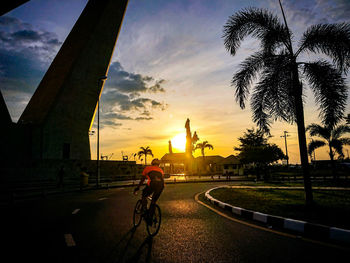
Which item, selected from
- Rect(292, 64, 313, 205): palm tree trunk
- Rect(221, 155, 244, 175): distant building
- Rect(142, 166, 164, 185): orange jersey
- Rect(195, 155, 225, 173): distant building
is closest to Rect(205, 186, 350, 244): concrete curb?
Rect(292, 64, 313, 205): palm tree trunk

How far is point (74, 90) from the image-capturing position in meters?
33.9

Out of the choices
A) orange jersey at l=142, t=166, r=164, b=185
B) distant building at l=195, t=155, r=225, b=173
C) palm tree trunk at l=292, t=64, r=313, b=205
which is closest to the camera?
orange jersey at l=142, t=166, r=164, b=185

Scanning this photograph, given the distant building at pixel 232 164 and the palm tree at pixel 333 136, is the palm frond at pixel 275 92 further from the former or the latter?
the distant building at pixel 232 164

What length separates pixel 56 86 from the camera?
33.1 meters

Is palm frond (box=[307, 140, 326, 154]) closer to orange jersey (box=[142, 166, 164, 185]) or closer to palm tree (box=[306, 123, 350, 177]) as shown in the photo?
palm tree (box=[306, 123, 350, 177])

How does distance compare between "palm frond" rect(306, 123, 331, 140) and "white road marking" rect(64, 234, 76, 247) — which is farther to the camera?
"palm frond" rect(306, 123, 331, 140)

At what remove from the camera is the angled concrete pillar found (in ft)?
105

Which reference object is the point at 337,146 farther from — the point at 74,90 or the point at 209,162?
the point at 209,162

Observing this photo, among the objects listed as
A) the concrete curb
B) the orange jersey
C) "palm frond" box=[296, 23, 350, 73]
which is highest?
"palm frond" box=[296, 23, 350, 73]

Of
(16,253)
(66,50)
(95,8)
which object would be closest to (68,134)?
(66,50)

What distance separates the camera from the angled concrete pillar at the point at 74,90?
105 feet

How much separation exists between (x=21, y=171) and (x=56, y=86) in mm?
13988

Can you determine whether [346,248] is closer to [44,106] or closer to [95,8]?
[44,106]

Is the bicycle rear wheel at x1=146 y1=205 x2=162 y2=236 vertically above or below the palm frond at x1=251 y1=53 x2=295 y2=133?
below
